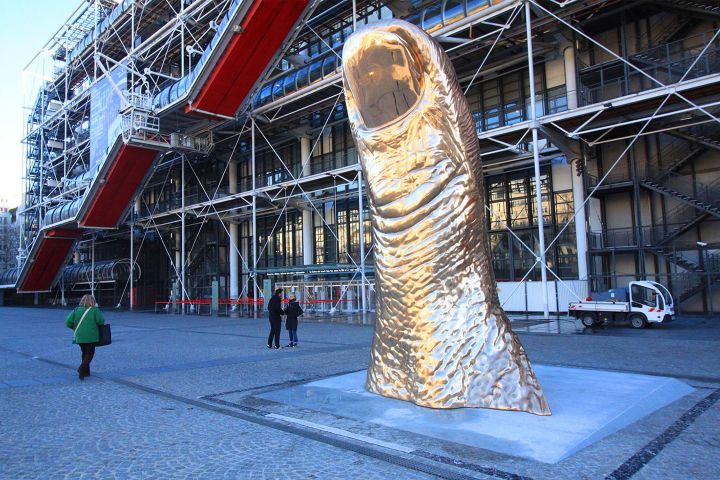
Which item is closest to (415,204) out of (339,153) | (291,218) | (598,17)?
(598,17)

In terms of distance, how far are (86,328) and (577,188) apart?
13.9m

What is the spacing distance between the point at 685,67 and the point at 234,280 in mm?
20592

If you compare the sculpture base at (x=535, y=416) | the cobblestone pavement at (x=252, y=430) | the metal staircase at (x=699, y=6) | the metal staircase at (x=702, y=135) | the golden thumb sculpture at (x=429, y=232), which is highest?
the metal staircase at (x=699, y=6)

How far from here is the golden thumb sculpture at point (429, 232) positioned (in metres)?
4.23

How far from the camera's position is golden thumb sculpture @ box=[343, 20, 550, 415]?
4.23 meters

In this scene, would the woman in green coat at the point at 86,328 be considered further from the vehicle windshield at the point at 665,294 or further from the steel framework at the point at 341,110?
the vehicle windshield at the point at 665,294

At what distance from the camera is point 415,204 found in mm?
4535

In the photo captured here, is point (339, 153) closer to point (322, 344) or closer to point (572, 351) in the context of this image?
point (322, 344)

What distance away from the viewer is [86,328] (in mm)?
6809

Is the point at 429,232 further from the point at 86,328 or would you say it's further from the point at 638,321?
the point at 638,321

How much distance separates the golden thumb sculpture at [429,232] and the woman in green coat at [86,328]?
13.9 feet

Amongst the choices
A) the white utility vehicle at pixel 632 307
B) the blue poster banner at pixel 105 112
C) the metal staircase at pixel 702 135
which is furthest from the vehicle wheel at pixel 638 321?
the blue poster banner at pixel 105 112

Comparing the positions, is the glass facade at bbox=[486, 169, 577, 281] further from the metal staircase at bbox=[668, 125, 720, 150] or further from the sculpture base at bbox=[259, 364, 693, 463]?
the sculpture base at bbox=[259, 364, 693, 463]

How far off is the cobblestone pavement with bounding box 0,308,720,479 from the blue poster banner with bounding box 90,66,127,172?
1648 cm
